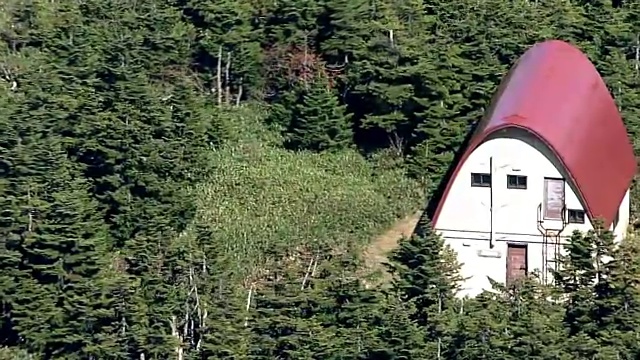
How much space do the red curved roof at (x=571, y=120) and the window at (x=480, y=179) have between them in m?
0.36

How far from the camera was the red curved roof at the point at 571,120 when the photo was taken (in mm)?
25078

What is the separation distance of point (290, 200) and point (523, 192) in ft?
17.3

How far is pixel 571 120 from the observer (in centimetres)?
2575

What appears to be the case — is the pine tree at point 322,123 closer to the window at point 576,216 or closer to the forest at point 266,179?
the forest at point 266,179

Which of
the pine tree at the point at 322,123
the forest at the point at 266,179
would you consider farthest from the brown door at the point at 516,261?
the pine tree at the point at 322,123

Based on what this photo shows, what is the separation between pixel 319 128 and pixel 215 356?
10.2m

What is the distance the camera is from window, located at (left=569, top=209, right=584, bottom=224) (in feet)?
82.4

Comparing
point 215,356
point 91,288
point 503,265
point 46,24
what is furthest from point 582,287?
point 46,24

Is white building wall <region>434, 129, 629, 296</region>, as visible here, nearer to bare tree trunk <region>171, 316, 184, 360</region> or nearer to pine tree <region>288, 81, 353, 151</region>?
pine tree <region>288, 81, 353, 151</region>

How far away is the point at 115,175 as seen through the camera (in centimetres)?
2681

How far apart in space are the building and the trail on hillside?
1.58 meters

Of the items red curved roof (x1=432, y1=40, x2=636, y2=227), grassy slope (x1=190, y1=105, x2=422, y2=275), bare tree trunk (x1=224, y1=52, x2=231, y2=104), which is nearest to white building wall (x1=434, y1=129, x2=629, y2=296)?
red curved roof (x1=432, y1=40, x2=636, y2=227)

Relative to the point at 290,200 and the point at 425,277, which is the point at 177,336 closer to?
the point at 425,277

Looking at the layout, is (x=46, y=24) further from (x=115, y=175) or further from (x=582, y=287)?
(x=582, y=287)
